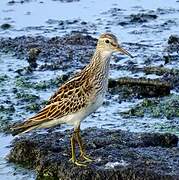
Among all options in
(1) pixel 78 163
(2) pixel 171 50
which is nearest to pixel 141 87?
(2) pixel 171 50

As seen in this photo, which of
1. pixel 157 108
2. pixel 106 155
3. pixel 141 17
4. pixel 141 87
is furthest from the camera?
pixel 141 17

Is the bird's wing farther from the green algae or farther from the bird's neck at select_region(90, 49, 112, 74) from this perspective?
the green algae

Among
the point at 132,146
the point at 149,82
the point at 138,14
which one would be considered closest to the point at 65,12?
the point at 138,14

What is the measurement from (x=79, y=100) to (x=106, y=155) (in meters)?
0.81

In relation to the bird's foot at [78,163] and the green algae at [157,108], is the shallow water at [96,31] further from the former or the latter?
the bird's foot at [78,163]

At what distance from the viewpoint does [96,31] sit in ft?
55.1

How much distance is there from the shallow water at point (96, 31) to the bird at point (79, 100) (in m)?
0.87

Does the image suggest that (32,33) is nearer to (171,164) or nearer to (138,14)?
(138,14)

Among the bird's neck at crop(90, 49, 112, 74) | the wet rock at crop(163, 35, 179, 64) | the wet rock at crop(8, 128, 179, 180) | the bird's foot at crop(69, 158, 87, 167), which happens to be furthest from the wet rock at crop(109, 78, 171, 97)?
the bird's foot at crop(69, 158, 87, 167)

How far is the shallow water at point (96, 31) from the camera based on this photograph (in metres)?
11.3

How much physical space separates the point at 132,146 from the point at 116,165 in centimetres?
78

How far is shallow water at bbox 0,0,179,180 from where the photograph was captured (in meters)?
11.3

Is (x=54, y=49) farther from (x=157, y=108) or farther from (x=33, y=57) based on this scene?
(x=157, y=108)

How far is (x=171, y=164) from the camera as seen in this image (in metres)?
9.23
